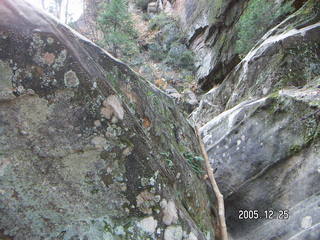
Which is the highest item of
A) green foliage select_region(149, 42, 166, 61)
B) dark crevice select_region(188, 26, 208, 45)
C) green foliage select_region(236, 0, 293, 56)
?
green foliage select_region(149, 42, 166, 61)

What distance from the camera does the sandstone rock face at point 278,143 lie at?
3705mm

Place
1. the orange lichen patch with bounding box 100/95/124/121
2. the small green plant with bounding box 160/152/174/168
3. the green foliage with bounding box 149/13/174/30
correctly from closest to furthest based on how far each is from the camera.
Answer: the orange lichen patch with bounding box 100/95/124/121
the small green plant with bounding box 160/152/174/168
the green foliage with bounding box 149/13/174/30

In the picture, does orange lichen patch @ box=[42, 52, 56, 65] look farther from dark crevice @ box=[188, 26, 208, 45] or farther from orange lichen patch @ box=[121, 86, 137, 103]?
dark crevice @ box=[188, 26, 208, 45]

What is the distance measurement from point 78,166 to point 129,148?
421mm

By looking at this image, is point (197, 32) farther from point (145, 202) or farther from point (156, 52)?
point (145, 202)

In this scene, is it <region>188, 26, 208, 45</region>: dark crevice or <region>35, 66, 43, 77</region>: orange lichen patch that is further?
<region>188, 26, 208, 45</region>: dark crevice

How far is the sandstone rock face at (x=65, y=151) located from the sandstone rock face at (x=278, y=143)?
2.10m

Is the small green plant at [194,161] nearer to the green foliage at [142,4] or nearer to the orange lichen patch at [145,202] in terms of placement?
the orange lichen patch at [145,202]

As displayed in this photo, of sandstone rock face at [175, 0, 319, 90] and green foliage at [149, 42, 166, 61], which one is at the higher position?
green foliage at [149, 42, 166, 61]

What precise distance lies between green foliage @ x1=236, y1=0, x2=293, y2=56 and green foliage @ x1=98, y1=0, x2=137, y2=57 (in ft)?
20.5

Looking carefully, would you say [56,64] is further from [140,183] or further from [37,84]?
[140,183]

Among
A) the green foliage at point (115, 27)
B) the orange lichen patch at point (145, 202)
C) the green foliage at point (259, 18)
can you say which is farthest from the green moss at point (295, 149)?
the green foliage at point (115, 27)

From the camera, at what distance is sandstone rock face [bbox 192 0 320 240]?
3.71 meters

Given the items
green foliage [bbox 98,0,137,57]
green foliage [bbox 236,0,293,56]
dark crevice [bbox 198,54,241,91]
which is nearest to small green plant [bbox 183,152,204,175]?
green foliage [bbox 236,0,293,56]
